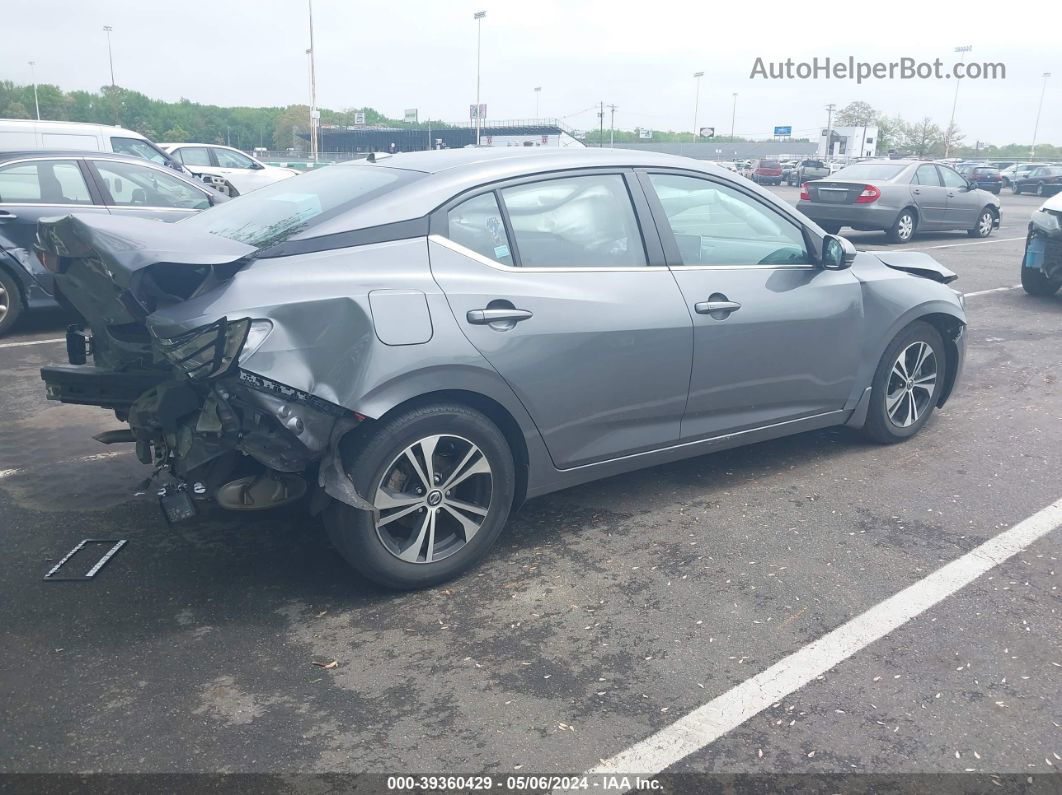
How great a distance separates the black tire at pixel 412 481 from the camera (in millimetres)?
3330

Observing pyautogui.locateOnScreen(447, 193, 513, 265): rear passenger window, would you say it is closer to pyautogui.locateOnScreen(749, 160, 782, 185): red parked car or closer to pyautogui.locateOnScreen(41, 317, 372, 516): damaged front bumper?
pyautogui.locateOnScreen(41, 317, 372, 516): damaged front bumper

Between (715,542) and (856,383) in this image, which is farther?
(856,383)

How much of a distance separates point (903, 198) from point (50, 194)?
43.2 feet

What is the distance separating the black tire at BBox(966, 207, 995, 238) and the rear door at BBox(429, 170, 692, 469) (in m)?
15.6

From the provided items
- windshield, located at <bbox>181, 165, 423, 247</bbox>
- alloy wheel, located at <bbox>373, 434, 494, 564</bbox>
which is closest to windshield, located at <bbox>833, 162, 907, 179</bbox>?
windshield, located at <bbox>181, 165, 423, 247</bbox>

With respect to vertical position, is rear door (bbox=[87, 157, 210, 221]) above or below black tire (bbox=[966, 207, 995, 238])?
above

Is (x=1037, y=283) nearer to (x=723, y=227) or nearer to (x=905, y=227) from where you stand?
(x=905, y=227)

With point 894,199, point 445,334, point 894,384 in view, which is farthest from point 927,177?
point 445,334

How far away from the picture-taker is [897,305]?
4.99 m

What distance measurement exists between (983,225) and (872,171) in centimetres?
318

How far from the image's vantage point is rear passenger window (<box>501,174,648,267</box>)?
3.84 m

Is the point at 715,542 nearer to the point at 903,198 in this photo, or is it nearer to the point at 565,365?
the point at 565,365

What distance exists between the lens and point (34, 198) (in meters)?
8.12

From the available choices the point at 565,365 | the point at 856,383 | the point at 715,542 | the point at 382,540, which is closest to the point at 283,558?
the point at 382,540
